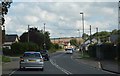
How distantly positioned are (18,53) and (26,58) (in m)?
61.5

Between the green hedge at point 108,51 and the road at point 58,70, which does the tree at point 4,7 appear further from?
the green hedge at point 108,51

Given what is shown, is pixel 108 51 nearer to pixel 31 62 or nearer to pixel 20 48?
pixel 31 62

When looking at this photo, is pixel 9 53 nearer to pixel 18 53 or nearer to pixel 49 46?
pixel 18 53

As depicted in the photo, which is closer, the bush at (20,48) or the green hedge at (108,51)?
the green hedge at (108,51)

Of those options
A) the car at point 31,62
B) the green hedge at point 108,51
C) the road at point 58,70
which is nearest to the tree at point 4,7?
the road at point 58,70

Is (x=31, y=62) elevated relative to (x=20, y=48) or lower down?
lower down

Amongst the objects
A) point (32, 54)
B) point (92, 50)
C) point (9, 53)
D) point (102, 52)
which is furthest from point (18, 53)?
point (32, 54)

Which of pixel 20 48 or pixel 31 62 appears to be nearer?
pixel 31 62

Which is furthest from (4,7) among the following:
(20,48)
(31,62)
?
(20,48)

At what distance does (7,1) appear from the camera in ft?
163

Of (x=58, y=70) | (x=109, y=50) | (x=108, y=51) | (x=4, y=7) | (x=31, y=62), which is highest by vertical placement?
(x=4, y=7)

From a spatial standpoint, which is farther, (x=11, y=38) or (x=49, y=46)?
(x=11, y=38)

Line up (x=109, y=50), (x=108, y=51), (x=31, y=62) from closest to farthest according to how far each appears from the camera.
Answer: (x=31, y=62)
(x=109, y=50)
(x=108, y=51)

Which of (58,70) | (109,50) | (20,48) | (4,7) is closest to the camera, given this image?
(58,70)
